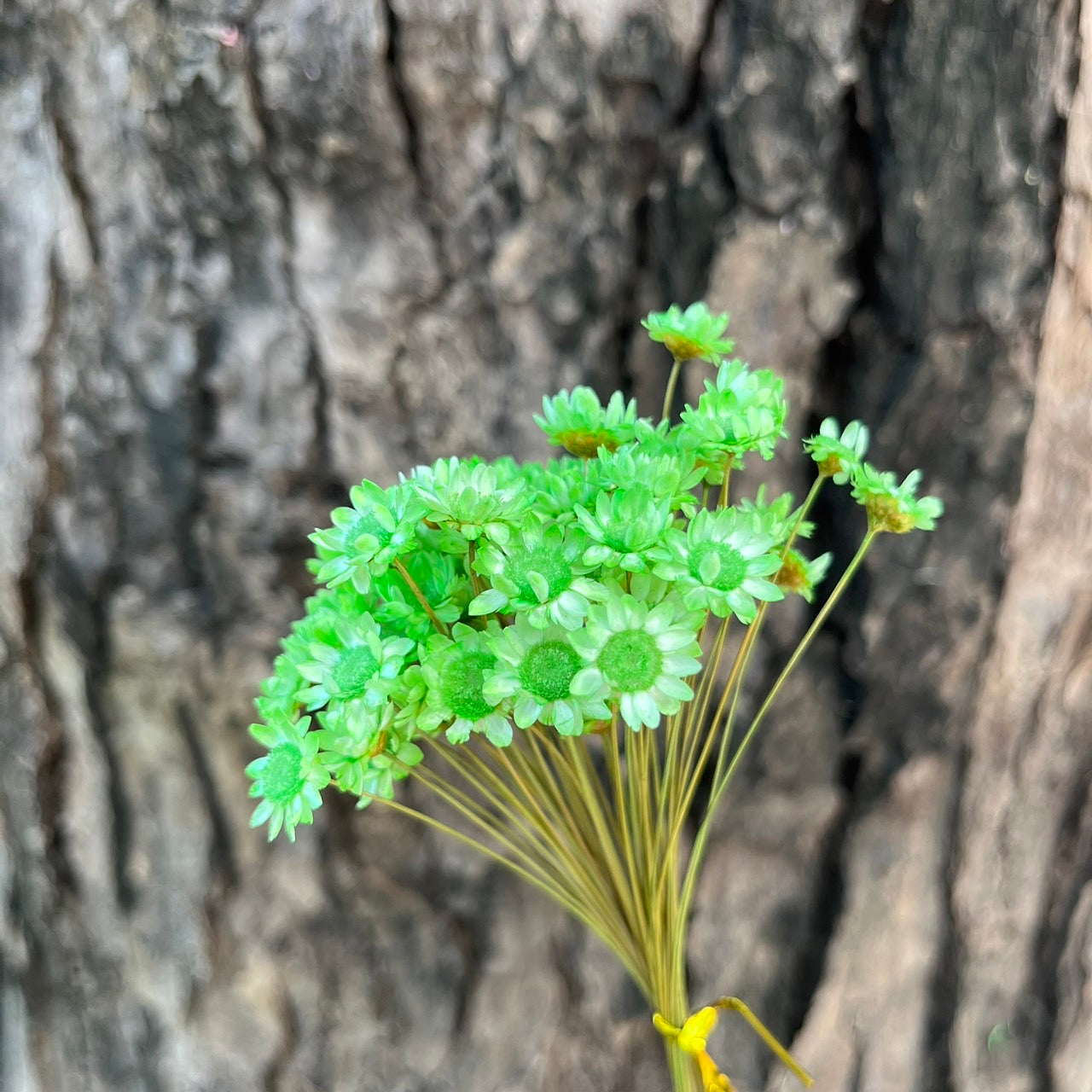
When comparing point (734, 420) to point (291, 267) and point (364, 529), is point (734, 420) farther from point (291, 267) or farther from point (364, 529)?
point (291, 267)

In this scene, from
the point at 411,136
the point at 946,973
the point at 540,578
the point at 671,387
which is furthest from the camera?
the point at 946,973

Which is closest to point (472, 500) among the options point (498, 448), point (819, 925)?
point (498, 448)

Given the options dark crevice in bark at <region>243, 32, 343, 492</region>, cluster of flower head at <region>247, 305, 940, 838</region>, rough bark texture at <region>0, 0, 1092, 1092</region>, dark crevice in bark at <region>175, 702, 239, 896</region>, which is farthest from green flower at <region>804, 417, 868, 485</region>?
dark crevice in bark at <region>175, 702, 239, 896</region>

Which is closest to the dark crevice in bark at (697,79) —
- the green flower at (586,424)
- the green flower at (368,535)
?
the green flower at (586,424)

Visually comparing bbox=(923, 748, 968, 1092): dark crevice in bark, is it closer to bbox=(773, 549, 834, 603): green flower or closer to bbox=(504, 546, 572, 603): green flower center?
bbox=(773, 549, 834, 603): green flower

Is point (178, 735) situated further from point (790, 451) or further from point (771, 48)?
point (771, 48)

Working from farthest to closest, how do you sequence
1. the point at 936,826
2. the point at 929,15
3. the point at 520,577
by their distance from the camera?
the point at 936,826 < the point at 929,15 < the point at 520,577

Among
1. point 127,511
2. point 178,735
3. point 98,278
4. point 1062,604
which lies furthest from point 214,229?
point 1062,604
